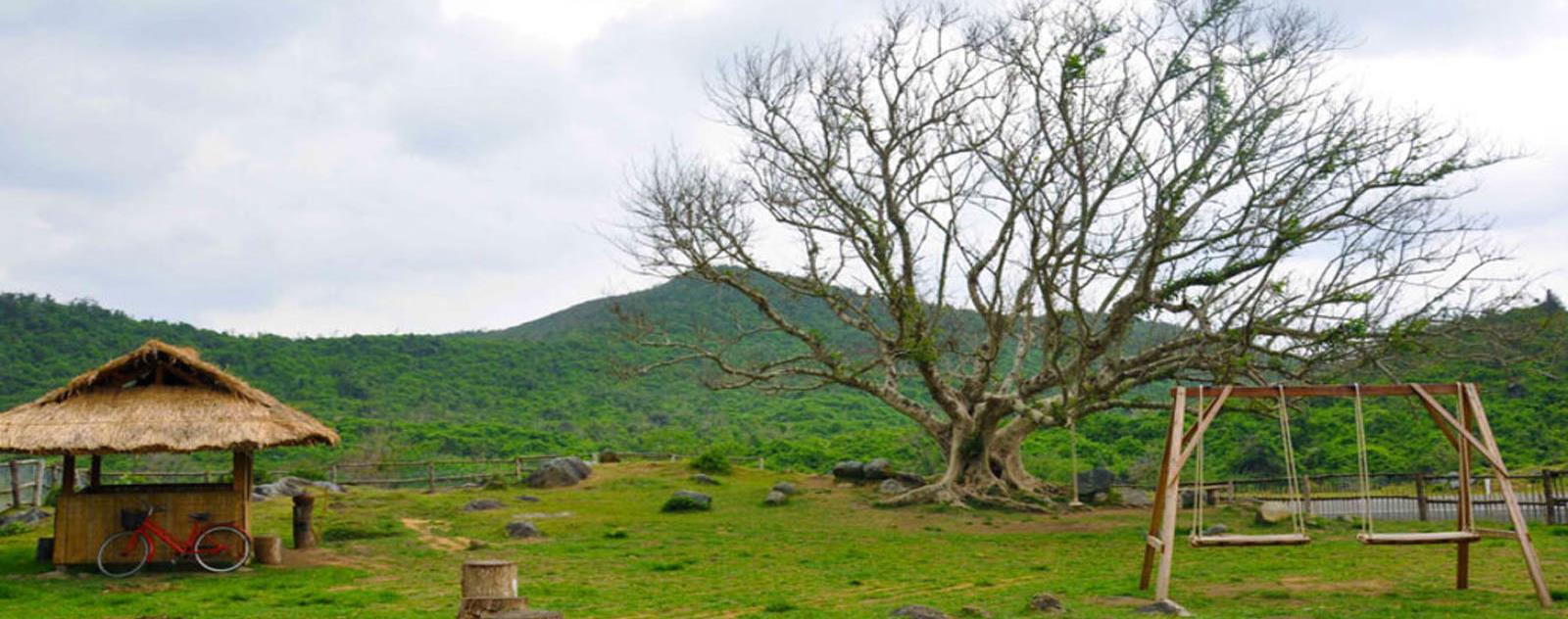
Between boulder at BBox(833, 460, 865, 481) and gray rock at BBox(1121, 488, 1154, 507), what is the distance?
608 centimetres

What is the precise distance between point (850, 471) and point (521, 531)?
1064cm

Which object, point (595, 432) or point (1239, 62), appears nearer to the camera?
point (1239, 62)

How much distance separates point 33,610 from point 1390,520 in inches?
842

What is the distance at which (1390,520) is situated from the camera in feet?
74.2

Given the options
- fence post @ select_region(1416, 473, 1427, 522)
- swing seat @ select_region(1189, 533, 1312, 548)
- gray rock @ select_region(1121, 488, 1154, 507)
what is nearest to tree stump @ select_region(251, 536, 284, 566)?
swing seat @ select_region(1189, 533, 1312, 548)

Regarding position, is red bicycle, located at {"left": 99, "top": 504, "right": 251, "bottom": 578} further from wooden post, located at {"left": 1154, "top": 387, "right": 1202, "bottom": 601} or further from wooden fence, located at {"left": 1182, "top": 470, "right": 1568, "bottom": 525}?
wooden fence, located at {"left": 1182, "top": 470, "right": 1568, "bottom": 525}

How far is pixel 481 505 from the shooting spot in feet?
80.4

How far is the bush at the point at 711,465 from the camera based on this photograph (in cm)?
3122

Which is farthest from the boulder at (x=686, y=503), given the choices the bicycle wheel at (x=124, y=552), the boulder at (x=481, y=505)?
the bicycle wheel at (x=124, y=552)

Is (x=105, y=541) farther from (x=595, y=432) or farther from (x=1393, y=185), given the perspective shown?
(x=595, y=432)

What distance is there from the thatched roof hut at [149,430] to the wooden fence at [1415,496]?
53.7 ft

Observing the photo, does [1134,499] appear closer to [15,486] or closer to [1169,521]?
[1169,521]

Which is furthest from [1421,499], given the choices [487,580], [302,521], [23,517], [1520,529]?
[23,517]

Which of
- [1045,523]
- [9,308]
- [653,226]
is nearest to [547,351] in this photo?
[9,308]
